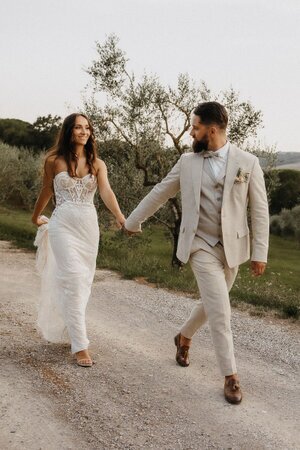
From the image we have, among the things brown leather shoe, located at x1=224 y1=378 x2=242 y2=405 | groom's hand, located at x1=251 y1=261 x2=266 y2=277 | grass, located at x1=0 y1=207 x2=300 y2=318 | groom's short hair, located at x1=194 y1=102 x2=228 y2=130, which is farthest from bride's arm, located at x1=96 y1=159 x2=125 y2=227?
grass, located at x1=0 y1=207 x2=300 y2=318

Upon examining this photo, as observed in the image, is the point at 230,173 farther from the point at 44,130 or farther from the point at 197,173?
the point at 44,130

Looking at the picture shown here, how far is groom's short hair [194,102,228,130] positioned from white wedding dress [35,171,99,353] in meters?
1.55

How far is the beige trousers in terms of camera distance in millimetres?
5441

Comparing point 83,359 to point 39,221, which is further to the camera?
point 39,221

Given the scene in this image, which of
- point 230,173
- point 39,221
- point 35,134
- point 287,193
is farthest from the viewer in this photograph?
point 35,134

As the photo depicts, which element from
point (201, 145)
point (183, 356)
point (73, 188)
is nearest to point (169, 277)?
point (183, 356)

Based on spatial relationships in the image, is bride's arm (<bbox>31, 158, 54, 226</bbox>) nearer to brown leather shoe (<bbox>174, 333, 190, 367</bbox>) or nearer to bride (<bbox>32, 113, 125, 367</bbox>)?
bride (<bbox>32, 113, 125, 367</bbox>)

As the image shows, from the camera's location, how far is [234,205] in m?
5.50

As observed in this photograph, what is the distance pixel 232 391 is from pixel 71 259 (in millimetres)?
2108

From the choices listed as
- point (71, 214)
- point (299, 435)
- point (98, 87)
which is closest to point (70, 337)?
point (71, 214)

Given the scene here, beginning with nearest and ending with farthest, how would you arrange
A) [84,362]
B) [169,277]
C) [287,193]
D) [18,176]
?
[84,362] < [169,277] < [18,176] < [287,193]

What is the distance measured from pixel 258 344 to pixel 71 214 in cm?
279

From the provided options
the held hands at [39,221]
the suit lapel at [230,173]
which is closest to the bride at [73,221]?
the held hands at [39,221]

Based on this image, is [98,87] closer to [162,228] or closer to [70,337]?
[162,228]
